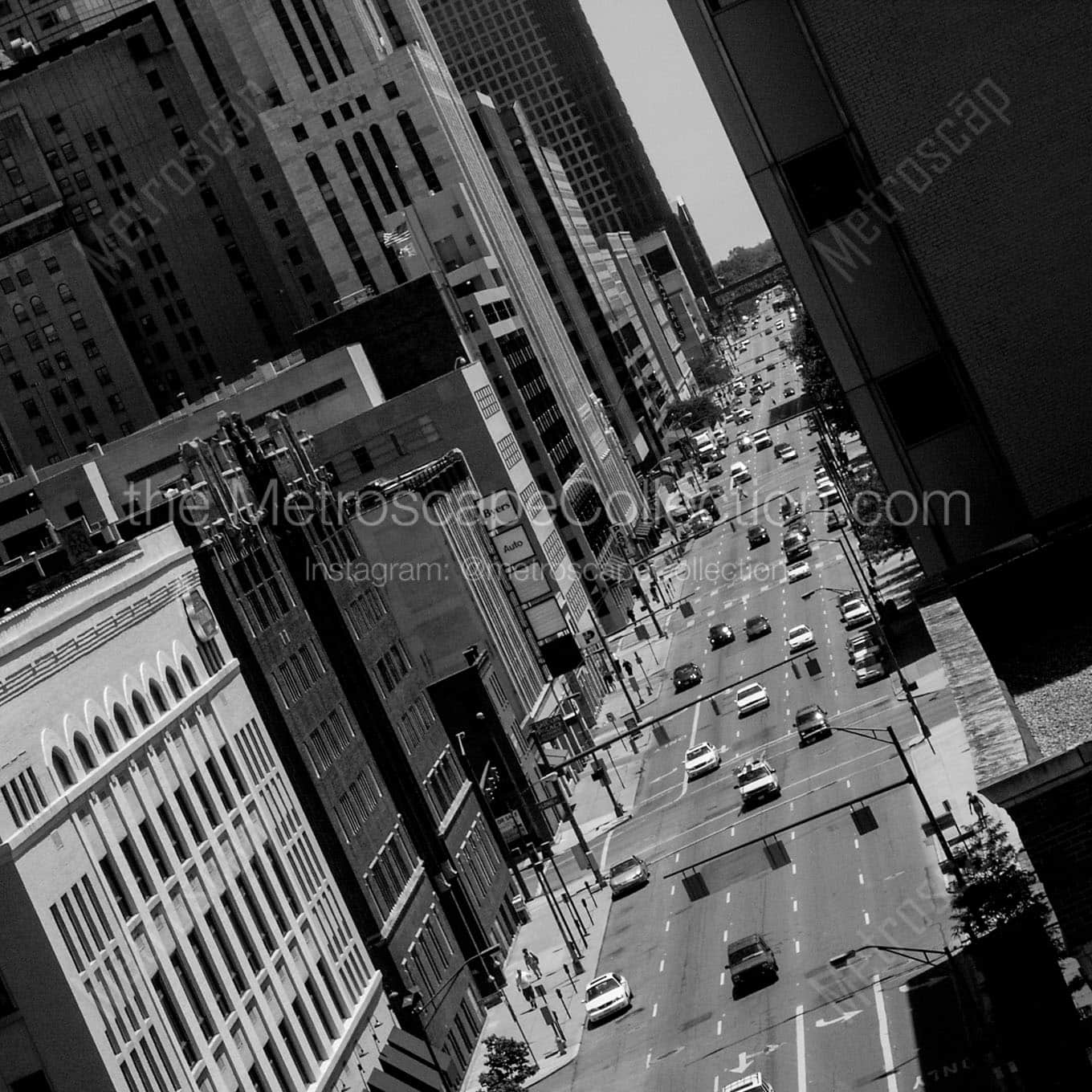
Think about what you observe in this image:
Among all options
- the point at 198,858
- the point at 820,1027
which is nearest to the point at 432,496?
the point at 198,858

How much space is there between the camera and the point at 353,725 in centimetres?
8038

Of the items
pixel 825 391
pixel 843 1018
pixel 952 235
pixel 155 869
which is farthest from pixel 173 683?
pixel 825 391

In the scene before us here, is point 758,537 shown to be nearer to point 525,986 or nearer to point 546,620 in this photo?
point 546,620

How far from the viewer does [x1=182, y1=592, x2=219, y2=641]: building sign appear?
6656 cm

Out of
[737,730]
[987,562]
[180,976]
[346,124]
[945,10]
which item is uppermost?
[346,124]

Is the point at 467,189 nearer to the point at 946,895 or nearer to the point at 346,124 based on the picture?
the point at 346,124

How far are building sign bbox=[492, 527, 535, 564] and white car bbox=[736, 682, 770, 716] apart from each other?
2690 centimetres

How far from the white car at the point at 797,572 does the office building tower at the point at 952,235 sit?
99.0m

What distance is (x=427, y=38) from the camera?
185625mm

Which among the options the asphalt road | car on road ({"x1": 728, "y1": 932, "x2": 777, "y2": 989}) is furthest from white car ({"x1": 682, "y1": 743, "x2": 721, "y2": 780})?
car on road ({"x1": 728, "y1": 932, "x2": 777, "y2": 989})

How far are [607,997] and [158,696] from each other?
63.3 ft

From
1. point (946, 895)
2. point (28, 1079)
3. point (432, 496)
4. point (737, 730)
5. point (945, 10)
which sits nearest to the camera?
point (945, 10)

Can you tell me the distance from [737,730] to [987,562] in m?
72.7

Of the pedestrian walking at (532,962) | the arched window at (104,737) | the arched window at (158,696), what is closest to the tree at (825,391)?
the pedestrian walking at (532,962)
